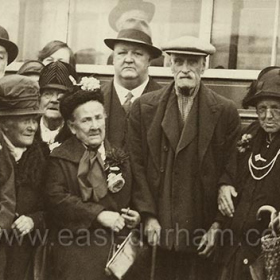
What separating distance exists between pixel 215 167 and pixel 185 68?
0.60 metres

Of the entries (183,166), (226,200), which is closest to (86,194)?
(183,166)

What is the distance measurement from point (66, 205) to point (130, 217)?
1.21ft

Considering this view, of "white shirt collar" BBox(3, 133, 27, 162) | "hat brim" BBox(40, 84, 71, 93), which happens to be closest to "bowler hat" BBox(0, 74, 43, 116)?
"white shirt collar" BBox(3, 133, 27, 162)

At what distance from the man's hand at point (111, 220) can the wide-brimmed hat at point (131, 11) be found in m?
1.88

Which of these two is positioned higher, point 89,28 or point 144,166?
point 89,28

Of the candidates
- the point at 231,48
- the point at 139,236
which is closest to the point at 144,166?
the point at 139,236

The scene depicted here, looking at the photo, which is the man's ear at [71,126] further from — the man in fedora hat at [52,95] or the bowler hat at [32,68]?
the bowler hat at [32,68]

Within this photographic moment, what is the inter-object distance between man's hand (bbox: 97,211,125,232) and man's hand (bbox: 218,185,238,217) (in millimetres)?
577

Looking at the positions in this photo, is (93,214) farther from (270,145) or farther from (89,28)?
(89,28)

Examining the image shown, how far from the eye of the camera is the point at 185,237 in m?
4.64

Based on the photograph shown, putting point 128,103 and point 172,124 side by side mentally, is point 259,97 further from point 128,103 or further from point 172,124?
point 128,103

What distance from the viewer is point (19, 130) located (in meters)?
4.63

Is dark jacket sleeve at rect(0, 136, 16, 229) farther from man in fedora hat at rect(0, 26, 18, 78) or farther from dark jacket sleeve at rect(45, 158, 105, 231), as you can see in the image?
man in fedora hat at rect(0, 26, 18, 78)

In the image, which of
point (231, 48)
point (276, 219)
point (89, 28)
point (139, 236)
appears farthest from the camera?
point (89, 28)
